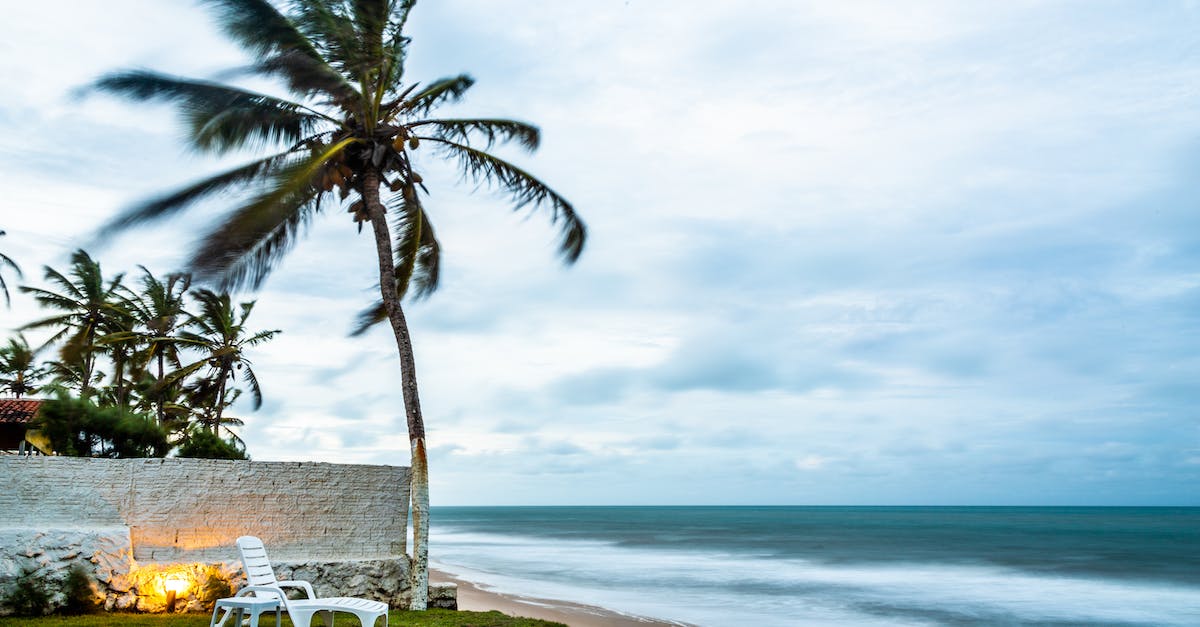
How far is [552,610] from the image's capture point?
1530 centimetres

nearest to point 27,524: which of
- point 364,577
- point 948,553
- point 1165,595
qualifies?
point 364,577

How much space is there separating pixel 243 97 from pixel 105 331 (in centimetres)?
1251

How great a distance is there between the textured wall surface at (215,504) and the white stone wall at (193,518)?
0.03 ft

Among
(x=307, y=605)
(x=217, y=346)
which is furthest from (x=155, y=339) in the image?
(x=307, y=605)

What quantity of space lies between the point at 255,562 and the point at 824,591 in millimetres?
15464

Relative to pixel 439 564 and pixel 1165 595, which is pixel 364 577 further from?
pixel 1165 595

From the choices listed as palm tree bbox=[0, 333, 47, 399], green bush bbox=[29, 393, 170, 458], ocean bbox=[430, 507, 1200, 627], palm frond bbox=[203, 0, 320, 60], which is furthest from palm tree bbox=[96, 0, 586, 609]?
palm tree bbox=[0, 333, 47, 399]

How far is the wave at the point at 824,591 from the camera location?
16.5 metres

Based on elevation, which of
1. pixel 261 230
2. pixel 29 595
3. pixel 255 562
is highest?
pixel 261 230

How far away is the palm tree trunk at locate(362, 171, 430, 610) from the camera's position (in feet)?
32.9

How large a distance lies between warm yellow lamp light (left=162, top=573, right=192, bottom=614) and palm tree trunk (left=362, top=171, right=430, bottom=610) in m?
2.31

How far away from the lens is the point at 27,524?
860cm

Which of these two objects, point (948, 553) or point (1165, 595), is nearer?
point (1165, 595)

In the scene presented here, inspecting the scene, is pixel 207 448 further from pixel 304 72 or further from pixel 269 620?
pixel 304 72
